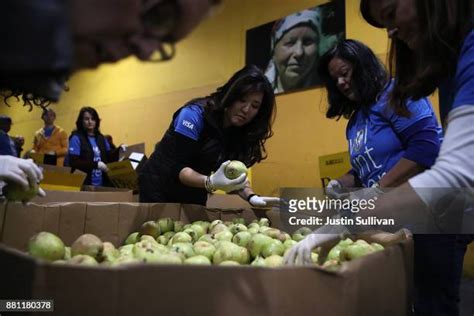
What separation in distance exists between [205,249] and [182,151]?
590 mm

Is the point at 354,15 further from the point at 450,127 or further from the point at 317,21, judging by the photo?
the point at 450,127

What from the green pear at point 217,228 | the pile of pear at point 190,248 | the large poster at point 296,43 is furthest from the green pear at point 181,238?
the large poster at point 296,43

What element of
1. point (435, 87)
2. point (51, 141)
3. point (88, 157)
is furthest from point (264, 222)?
point (51, 141)

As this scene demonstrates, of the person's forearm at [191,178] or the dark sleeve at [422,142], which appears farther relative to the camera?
the person's forearm at [191,178]

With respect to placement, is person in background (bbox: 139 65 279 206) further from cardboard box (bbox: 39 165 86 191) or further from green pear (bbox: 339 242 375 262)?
green pear (bbox: 339 242 375 262)

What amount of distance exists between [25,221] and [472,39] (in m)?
0.98

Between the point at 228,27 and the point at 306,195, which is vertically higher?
the point at 228,27

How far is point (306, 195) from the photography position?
3.47ft

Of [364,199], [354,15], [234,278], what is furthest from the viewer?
[354,15]

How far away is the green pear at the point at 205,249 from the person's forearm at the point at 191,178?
483mm

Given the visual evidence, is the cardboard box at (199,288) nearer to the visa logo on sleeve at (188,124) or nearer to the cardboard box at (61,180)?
the visa logo on sleeve at (188,124)

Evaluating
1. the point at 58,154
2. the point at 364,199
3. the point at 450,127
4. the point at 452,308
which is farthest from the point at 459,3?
the point at 58,154

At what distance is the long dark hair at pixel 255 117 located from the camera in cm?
151

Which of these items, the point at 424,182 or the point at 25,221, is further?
the point at 25,221
